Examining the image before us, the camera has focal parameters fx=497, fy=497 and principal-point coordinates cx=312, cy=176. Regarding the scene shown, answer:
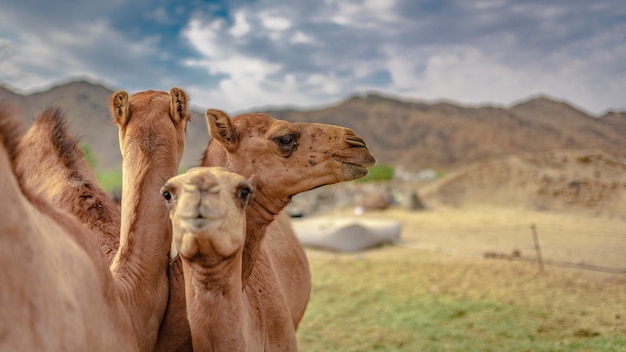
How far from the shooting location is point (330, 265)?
10.9 metres

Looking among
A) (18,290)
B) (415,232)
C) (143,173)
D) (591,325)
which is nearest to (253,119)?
(143,173)

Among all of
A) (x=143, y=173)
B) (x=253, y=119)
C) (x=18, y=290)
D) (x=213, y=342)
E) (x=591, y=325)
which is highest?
(x=253, y=119)

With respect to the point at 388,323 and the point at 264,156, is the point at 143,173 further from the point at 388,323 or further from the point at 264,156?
the point at 388,323

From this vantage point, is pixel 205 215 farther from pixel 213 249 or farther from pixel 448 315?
pixel 448 315

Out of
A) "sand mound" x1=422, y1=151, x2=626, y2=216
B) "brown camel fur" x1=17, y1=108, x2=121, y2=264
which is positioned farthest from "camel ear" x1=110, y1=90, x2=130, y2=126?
"sand mound" x1=422, y1=151, x2=626, y2=216

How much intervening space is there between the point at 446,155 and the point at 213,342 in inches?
2441

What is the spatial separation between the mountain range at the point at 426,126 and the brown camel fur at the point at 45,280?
133 ft

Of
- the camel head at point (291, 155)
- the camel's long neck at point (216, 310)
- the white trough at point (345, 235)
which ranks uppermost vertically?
the camel head at point (291, 155)

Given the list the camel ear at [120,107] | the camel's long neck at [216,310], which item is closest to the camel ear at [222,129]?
the camel ear at [120,107]

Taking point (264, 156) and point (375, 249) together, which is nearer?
point (264, 156)

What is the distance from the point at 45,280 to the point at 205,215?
2.37 ft

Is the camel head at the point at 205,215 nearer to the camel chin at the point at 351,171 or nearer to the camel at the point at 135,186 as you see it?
the camel at the point at 135,186

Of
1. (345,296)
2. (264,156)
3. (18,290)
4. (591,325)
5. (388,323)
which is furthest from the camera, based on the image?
(345,296)

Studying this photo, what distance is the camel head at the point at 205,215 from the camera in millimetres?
2379
